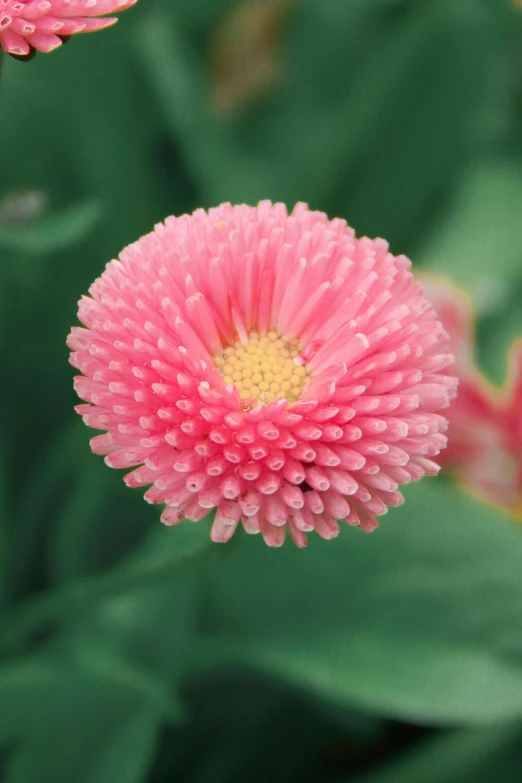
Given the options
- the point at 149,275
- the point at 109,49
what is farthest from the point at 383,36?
the point at 149,275

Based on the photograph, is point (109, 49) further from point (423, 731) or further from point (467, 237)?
point (423, 731)

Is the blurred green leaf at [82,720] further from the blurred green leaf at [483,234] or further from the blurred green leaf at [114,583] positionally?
the blurred green leaf at [483,234]

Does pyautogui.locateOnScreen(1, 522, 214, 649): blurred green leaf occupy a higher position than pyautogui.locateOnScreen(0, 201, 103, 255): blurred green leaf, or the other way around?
pyautogui.locateOnScreen(0, 201, 103, 255): blurred green leaf

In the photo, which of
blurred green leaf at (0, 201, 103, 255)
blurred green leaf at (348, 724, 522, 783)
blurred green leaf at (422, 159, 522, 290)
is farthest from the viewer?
blurred green leaf at (422, 159, 522, 290)

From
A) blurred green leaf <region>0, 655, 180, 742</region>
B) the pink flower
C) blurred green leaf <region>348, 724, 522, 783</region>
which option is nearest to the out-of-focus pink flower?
blurred green leaf <region>348, 724, 522, 783</region>

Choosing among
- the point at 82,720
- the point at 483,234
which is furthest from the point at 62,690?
the point at 483,234

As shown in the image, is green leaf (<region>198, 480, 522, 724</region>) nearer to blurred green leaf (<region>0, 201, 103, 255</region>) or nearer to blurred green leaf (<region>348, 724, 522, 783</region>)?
blurred green leaf (<region>348, 724, 522, 783</region>)
